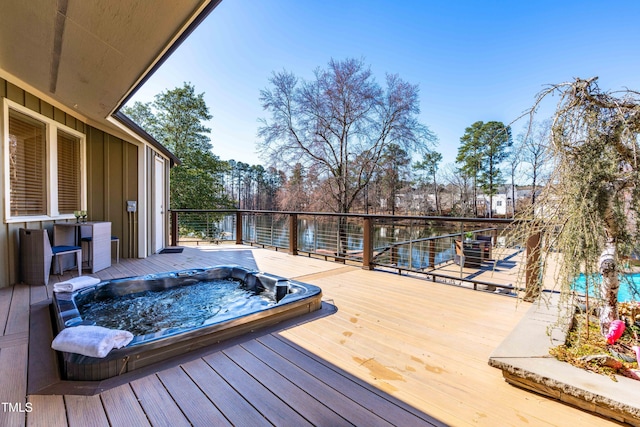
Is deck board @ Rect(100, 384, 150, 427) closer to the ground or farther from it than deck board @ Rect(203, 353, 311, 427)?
farther from it

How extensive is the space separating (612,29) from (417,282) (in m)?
7.09

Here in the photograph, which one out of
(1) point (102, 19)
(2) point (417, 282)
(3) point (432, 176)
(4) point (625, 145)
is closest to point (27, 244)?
(1) point (102, 19)

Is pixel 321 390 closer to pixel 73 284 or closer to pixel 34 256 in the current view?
pixel 73 284

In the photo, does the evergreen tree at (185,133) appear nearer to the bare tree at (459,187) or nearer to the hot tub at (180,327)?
the hot tub at (180,327)

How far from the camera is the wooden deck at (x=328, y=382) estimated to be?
4.18ft

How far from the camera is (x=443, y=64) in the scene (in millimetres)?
10242

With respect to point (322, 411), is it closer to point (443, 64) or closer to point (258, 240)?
point (258, 240)

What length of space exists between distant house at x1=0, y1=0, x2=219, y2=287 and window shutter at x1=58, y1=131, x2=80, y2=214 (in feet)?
0.05

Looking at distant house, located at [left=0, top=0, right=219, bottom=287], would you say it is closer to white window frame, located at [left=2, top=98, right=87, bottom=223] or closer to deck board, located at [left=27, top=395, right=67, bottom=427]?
white window frame, located at [left=2, top=98, right=87, bottom=223]

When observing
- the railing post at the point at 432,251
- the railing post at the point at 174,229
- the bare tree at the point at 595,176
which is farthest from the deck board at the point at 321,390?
the railing post at the point at 174,229

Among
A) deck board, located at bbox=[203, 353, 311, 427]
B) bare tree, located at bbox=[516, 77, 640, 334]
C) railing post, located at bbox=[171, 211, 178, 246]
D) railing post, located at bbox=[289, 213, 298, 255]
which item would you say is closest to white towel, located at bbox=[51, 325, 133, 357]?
deck board, located at bbox=[203, 353, 311, 427]

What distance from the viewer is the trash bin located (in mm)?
3264

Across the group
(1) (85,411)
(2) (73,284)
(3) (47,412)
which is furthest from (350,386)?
(2) (73,284)

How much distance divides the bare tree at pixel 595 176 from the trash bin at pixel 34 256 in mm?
4819
